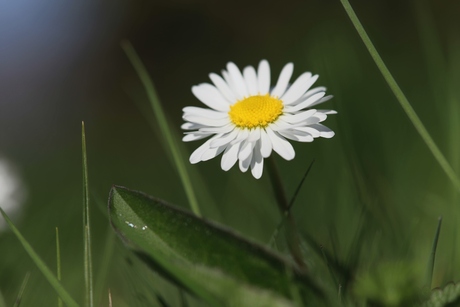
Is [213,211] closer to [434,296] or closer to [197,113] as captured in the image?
[197,113]

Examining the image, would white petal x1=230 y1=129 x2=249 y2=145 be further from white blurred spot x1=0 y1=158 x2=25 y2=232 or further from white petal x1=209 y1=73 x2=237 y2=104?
white blurred spot x1=0 y1=158 x2=25 y2=232

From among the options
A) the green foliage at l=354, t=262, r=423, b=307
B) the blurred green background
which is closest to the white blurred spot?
the blurred green background

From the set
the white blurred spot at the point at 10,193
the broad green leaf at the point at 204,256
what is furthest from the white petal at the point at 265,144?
the white blurred spot at the point at 10,193

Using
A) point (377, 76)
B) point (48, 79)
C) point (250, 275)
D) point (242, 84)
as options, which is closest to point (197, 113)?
point (242, 84)

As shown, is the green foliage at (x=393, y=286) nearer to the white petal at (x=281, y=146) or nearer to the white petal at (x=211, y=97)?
the white petal at (x=281, y=146)

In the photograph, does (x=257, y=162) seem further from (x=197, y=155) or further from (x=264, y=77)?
(x=264, y=77)

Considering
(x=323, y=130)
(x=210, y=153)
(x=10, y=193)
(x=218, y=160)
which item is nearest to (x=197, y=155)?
(x=210, y=153)
